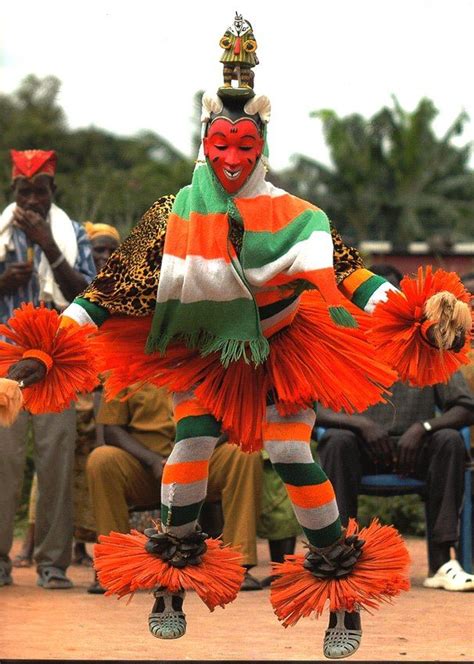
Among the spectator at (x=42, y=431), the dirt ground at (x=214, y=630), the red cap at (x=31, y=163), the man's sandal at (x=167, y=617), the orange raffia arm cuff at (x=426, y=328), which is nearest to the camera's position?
the orange raffia arm cuff at (x=426, y=328)

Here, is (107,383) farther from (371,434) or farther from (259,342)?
(371,434)

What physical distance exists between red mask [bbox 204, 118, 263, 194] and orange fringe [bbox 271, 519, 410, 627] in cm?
141

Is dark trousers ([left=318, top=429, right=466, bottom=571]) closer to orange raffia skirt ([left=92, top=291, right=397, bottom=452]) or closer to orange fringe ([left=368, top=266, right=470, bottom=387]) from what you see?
orange raffia skirt ([left=92, top=291, right=397, bottom=452])

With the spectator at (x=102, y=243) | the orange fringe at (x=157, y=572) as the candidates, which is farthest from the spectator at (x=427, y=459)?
the orange fringe at (x=157, y=572)

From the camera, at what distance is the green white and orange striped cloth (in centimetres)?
487

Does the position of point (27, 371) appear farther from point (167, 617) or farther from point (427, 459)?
point (427, 459)

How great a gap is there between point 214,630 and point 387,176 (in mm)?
31753

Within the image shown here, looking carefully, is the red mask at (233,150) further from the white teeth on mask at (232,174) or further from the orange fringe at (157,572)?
the orange fringe at (157,572)

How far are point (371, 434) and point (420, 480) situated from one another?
40cm

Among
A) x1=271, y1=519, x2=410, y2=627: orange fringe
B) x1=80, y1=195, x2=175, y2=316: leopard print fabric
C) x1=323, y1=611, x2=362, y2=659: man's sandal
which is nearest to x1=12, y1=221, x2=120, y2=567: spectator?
x1=80, y1=195, x2=175, y2=316: leopard print fabric

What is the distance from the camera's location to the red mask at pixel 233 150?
493 centimetres

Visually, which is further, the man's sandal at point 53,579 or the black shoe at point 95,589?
the man's sandal at point 53,579

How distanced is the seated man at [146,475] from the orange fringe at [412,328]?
248 centimetres

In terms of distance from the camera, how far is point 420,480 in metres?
7.58
